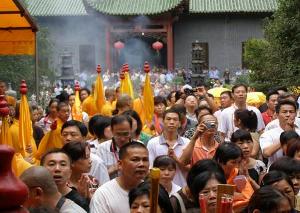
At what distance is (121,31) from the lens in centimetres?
3192

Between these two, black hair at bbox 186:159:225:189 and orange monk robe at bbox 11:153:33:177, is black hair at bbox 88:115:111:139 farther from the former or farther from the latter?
black hair at bbox 186:159:225:189

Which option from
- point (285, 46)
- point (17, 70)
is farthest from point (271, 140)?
point (17, 70)

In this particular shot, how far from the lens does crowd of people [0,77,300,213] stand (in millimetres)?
3588

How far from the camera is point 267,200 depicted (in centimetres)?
333

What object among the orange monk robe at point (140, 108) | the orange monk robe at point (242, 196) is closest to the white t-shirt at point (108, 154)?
the orange monk robe at point (242, 196)

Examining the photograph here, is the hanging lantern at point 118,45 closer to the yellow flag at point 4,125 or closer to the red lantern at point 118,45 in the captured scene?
the red lantern at point 118,45

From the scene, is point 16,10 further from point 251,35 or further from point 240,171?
point 251,35

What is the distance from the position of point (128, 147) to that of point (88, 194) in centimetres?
46

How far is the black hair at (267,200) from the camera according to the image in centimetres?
332

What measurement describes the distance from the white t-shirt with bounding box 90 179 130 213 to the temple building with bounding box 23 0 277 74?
27.2 metres

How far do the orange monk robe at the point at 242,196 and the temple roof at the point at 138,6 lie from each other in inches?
1061

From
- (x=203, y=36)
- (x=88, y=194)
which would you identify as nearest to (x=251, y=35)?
(x=203, y=36)

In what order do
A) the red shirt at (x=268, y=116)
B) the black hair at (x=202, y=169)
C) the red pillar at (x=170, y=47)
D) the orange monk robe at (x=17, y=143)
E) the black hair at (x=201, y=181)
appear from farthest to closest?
the red pillar at (x=170, y=47), the red shirt at (x=268, y=116), the orange monk robe at (x=17, y=143), the black hair at (x=202, y=169), the black hair at (x=201, y=181)

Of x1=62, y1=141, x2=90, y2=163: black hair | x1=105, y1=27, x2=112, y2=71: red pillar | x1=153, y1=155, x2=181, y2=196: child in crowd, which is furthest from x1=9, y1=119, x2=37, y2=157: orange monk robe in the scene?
x1=105, y1=27, x2=112, y2=71: red pillar
